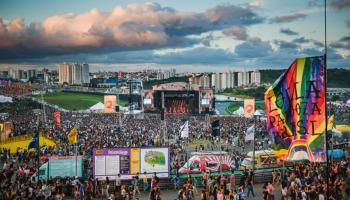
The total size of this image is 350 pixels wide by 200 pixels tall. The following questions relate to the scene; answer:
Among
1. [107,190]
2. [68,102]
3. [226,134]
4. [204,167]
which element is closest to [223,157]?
[204,167]

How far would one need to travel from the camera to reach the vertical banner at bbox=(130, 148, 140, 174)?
23094mm

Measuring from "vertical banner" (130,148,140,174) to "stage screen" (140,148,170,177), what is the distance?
0.23 meters

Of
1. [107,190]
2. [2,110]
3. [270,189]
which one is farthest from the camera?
[2,110]

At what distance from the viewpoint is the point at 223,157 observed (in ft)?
88.1

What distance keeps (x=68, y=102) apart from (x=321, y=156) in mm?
119256

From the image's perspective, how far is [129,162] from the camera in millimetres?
23078

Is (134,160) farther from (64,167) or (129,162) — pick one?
(64,167)

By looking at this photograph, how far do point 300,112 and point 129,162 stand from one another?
1295 cm

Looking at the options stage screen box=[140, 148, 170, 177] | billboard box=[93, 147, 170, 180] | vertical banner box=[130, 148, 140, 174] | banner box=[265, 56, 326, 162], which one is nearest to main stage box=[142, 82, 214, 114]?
stage screen box=[140, 148, 170, 177]

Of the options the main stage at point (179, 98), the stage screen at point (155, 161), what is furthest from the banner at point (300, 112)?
the main stage at point (179, 98)

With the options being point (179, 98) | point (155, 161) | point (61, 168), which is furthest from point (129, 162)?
point (179, 98)

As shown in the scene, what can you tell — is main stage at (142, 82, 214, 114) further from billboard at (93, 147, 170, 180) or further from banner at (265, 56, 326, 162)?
banner at (265, 56, 326, 162)

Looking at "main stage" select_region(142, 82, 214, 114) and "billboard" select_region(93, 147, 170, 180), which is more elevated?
"main stage" select_region(142, 82, 214, 114)

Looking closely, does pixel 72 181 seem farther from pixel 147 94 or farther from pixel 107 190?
pixel 147 94
